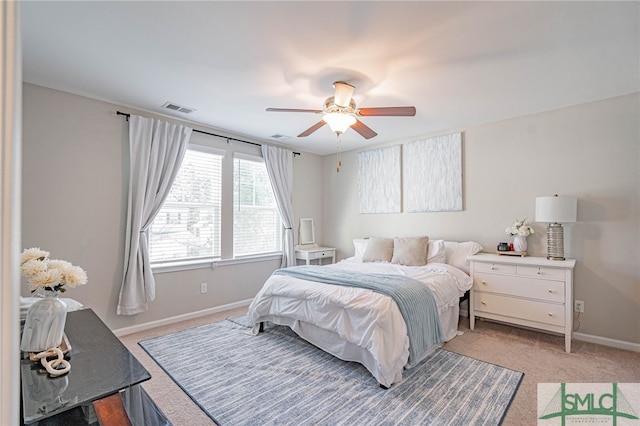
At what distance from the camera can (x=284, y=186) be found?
5121mm

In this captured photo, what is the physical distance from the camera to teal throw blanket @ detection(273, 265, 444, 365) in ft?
8.41

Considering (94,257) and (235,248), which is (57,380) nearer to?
(94,257)

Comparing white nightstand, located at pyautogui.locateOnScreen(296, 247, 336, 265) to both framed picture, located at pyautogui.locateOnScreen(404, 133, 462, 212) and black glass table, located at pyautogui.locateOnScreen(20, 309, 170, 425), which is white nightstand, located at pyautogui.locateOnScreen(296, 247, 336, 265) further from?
black glass table, located at pyautogui.locateOnScreen(20, 309, 170, 425)

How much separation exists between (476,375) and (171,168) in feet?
12.6

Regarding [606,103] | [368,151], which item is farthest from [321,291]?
[606,103]

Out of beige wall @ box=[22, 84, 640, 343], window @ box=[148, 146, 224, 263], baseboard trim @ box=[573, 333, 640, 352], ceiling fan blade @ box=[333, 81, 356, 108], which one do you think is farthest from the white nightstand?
baseboard trim @ box=[573, 333, 640, 352]

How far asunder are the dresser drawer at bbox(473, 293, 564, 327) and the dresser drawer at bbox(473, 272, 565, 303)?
63 millimetres

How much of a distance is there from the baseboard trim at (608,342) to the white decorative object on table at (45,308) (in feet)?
14.8

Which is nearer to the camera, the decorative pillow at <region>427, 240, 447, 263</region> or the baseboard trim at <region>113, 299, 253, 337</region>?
the baseboard trim at <region>113, 299, 253, 337</region>

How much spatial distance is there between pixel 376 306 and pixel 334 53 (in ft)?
6.59

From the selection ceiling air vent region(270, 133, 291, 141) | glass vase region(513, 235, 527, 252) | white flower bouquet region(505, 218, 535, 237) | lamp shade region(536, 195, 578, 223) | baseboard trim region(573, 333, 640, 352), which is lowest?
baseboard trim region(573, 333, 640, 352)

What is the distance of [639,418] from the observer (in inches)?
79.2

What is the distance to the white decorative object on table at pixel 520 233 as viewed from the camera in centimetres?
351

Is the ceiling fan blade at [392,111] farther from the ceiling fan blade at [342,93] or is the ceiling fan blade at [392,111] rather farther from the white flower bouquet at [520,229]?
the white flower bouquet at [520,229]
